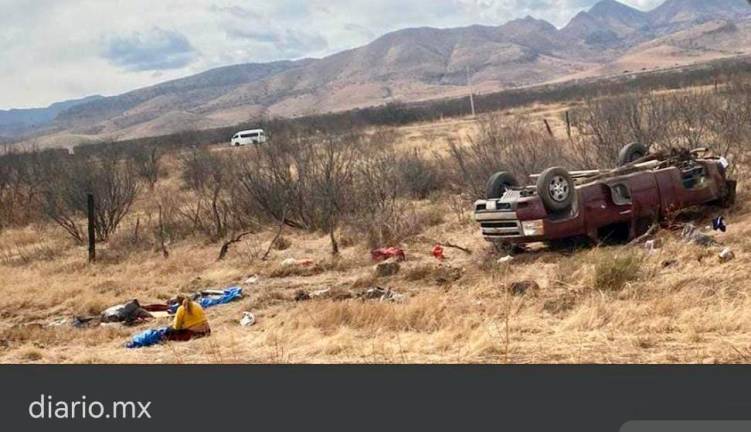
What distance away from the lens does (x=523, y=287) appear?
8.56m

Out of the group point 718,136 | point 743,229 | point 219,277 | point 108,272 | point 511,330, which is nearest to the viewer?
point 511,330

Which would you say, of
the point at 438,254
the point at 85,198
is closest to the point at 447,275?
the point at 438,254

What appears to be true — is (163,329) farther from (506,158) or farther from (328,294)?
(506,158)

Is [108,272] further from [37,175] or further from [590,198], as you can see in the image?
[37,175]

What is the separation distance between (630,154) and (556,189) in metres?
2.93

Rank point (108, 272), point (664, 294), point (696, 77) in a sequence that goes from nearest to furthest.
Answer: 1. point (664, 294)
2. point (108, 272)
3. point (696, 77)

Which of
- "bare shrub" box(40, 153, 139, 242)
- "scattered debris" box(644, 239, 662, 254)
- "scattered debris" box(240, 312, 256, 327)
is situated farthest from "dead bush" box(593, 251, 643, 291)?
"bare shrub" box(40, 153, 139, 242)

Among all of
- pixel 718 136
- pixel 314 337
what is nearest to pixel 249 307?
pixel 314 337

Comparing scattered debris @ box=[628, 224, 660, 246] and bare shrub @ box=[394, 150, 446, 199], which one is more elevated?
bare shrub @ box=[394, 150, 446, 199]

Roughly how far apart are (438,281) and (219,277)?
4.10 meters

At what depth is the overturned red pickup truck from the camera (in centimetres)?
1026

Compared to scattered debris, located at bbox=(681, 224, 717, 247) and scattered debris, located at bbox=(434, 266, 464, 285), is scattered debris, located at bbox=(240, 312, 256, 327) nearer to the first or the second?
scattered debris, located at bbox=(434, 266, 464, 285)

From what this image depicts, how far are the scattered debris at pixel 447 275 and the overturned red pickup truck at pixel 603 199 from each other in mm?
852
